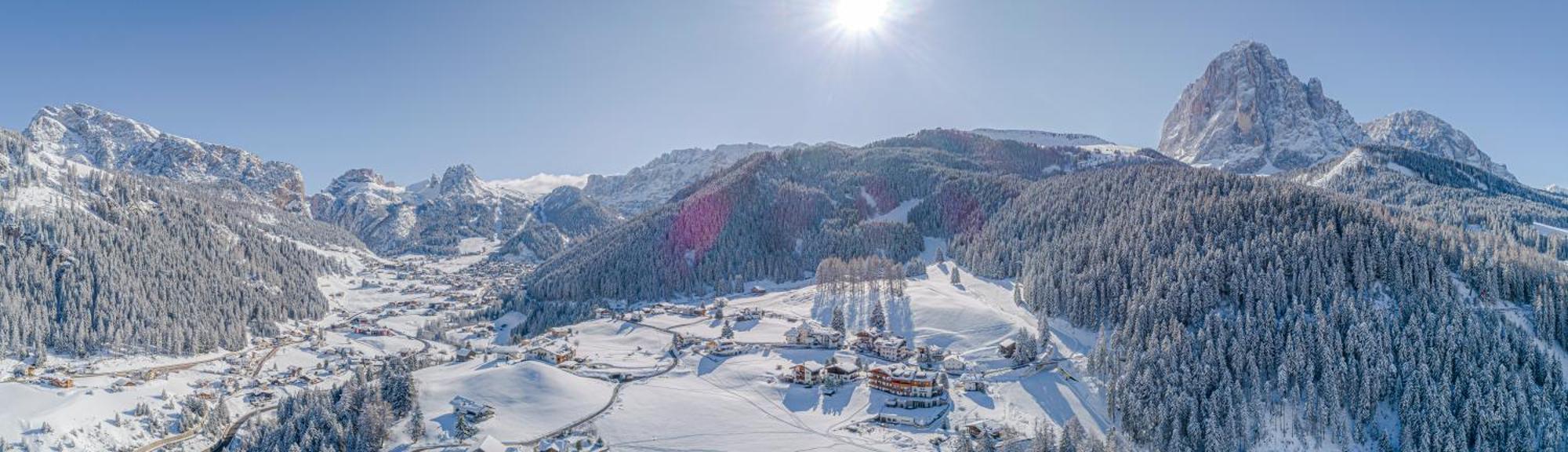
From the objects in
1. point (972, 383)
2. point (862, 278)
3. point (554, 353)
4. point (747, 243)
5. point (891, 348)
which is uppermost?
point (747, 243)

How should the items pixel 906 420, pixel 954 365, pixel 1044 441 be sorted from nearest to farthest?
1. pixel 1044 441
2. pixel 906 420
3. pixel 954 365

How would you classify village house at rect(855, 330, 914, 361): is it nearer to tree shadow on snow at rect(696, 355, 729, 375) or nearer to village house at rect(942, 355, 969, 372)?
village house at rect(942, 355, 969, 372)

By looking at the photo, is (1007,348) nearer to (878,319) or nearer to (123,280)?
(878,319)

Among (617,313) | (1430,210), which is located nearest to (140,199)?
(617,313)

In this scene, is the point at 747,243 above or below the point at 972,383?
above

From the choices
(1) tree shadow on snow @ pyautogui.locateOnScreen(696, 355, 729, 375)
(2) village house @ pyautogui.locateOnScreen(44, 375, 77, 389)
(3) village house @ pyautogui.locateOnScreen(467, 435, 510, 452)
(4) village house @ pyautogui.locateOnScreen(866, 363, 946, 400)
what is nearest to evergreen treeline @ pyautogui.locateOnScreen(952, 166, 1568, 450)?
(4) village house @ pyautogui.locateOnScreen(866, 363, 946, 400)

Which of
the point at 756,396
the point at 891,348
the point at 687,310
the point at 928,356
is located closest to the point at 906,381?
the point at 928,356

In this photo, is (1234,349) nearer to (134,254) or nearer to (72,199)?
(134,254)
